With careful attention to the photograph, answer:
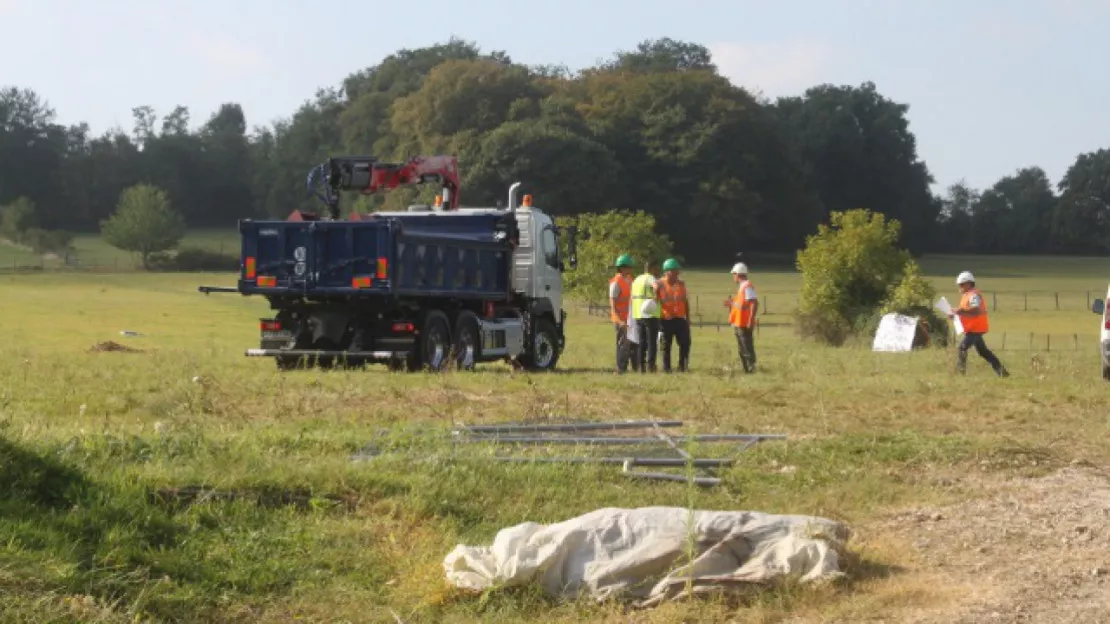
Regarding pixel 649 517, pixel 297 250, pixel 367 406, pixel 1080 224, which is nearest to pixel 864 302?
pixel 297 250

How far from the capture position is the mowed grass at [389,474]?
706 centimetres

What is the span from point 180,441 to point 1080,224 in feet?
442

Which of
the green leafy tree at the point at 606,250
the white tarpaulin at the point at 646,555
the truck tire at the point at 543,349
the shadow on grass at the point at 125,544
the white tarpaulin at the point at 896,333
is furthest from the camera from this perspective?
the green leafy tree at the point at 606,250

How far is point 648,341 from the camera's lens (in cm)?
2166

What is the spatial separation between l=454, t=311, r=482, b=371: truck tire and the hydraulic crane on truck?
3125 millimetres

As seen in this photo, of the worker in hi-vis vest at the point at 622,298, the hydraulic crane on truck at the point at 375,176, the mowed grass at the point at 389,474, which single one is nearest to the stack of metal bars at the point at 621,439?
the mowed grass at the point at 389,474

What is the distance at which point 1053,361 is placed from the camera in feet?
83.6

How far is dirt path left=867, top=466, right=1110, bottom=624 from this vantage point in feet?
23.2

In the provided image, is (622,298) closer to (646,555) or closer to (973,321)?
(973,321)

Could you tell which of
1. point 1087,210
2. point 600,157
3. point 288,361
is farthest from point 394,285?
point 1087,210

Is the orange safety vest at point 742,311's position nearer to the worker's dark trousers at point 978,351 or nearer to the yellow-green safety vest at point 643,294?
the yellow-green safety vest at point 643,294

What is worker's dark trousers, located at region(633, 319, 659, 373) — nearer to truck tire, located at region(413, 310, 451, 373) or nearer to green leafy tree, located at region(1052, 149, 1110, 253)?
truck tire, located at region(413, 310, 451, 373)

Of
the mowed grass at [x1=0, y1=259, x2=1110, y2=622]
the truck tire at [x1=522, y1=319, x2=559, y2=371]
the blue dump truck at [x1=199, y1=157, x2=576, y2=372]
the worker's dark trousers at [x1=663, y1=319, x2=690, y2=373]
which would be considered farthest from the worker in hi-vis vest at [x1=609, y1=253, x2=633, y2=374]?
the mowed grass at [x1=0, y1=259, x2=1110, y2=622]

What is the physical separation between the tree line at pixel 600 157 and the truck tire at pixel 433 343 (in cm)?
5040
